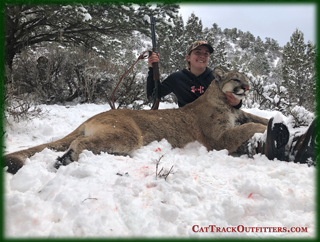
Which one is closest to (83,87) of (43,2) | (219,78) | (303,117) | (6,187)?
(43,2)

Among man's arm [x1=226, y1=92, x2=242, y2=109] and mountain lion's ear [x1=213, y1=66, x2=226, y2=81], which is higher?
mountain lion's ear [x1=213, y1=66, x2=226, y2=81]

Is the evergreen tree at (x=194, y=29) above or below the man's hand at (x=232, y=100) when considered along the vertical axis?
above

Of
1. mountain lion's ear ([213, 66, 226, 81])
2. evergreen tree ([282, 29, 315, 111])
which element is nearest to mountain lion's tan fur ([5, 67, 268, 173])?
mountain lion's ear ([213, 66, 226, 81])

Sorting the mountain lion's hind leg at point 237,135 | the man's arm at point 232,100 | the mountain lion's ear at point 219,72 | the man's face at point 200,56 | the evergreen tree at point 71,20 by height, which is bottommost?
the mountain lion's hind leg at point 237,135

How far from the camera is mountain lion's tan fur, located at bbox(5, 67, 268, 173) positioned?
2671 millimetres

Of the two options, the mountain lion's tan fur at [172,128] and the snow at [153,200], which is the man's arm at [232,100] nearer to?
the mountain lion's tan fur at [172,128]

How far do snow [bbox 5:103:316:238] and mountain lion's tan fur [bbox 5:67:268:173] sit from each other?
29 centimetres

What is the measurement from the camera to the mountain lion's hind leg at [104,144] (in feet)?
7.87

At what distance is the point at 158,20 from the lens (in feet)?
30.2

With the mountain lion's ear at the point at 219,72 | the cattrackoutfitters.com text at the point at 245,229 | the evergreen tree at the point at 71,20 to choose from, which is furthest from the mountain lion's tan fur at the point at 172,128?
the evergreen tree at the point at 71,20

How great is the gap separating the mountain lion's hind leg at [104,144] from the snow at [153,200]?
13 centimetres

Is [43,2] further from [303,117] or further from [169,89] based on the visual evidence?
[303,117]

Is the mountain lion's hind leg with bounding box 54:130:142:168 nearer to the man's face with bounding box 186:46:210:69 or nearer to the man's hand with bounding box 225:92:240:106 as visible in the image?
the man's hand with bounding box 225:92:240:106

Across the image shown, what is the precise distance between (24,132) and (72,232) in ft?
11.4
